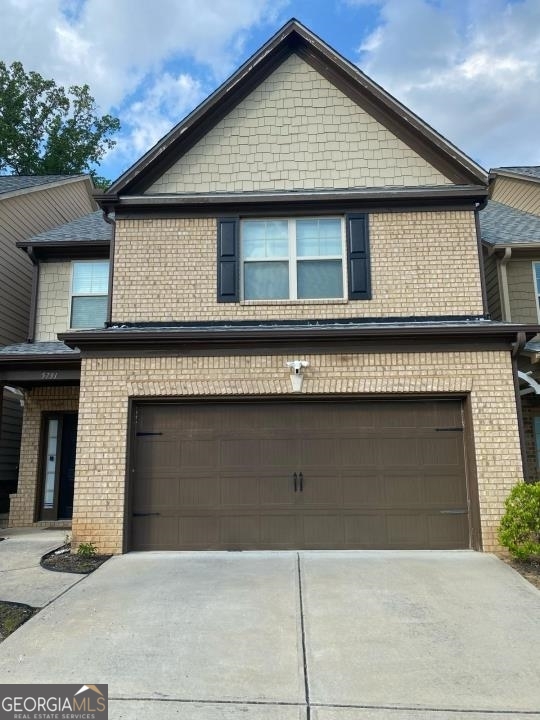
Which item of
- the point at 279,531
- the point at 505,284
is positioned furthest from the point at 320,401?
the point at 505,284

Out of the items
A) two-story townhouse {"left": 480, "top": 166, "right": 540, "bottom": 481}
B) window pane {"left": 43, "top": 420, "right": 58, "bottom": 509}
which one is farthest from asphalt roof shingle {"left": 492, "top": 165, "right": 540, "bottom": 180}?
window pane {"left": 43, "top": 420, "right": 58, "bottom": 509}

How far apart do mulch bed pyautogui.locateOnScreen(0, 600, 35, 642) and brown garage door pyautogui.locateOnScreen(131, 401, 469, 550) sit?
2.43 metres

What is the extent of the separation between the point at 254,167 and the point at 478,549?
22.9 feet

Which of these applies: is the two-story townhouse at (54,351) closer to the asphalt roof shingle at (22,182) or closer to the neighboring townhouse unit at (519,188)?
the asphalt roof shingle at (22,182)

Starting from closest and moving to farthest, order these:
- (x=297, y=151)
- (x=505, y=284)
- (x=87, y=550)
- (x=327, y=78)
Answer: (x=87, y=550), (x=297, y=151), (x=327, y=78), (x=505, y=284)

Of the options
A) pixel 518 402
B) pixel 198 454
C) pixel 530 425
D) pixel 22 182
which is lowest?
pixel 198 454

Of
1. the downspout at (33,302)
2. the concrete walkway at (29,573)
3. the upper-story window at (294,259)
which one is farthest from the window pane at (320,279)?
the downspout at (33,302)

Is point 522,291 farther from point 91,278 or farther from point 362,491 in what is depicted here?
point 91,278

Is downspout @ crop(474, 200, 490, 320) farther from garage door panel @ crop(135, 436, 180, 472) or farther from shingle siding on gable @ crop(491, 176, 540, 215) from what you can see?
shingle siding on gable @ crop(491, 176, 540, 215)

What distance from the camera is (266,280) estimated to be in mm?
9258

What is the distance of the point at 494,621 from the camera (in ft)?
17.8

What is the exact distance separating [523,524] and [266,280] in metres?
5.16

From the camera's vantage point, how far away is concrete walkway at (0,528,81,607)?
6234mm

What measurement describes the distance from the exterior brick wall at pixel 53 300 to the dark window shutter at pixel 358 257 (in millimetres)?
6177
